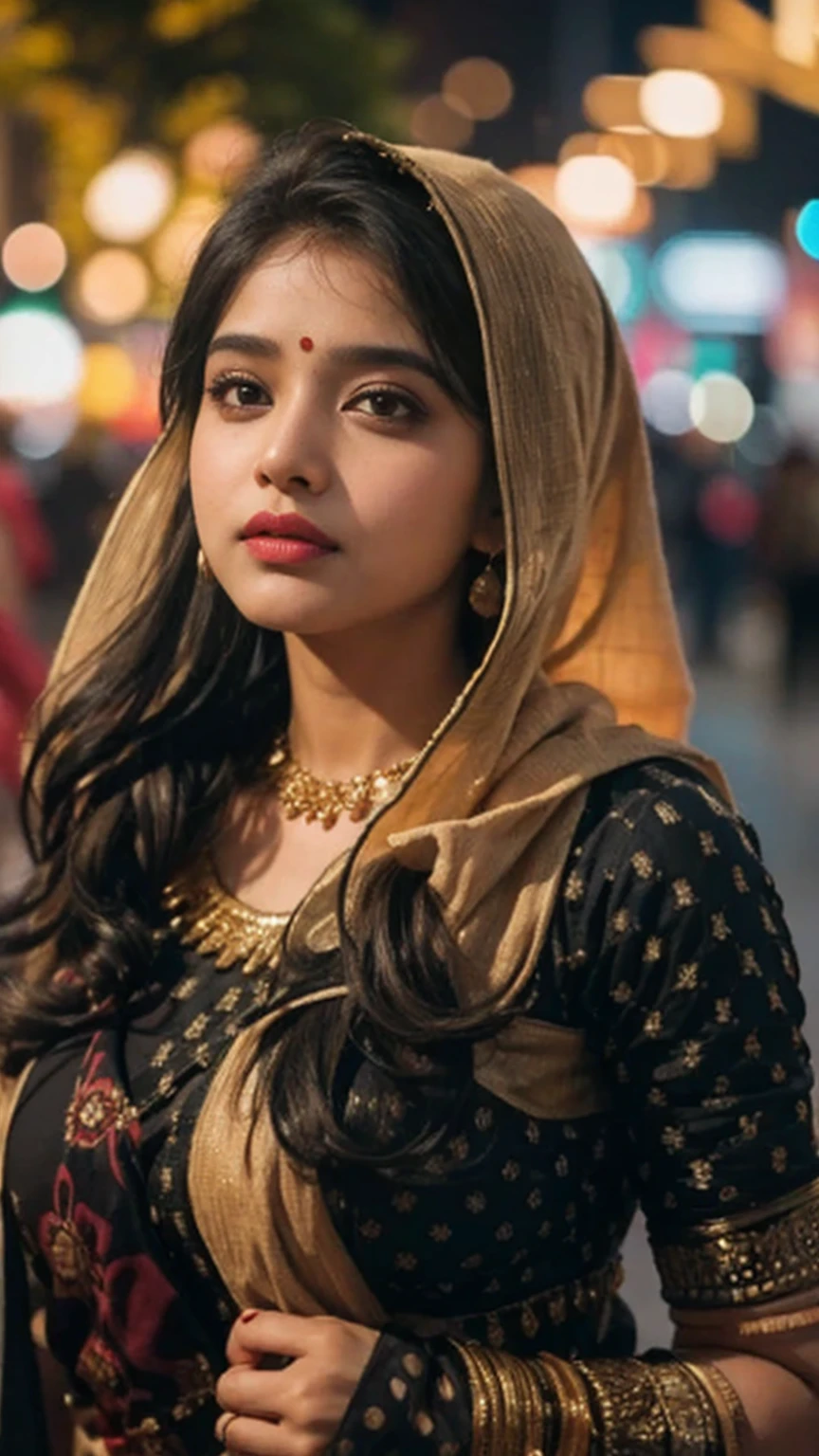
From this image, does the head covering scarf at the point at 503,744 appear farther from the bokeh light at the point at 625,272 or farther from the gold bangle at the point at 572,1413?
the bokeh light at the point at 625,272

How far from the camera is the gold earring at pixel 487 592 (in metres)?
2.25

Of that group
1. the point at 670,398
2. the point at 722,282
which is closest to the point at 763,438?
the point at 722,282

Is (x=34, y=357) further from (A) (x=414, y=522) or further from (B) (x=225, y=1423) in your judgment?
(B) (x=225, y=1423)

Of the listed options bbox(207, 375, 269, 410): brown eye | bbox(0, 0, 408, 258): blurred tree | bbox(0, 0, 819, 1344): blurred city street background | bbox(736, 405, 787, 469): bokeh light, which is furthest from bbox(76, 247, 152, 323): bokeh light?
bbox(207, 375, 269, 410): brown eye

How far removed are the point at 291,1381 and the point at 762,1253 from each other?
0.37m

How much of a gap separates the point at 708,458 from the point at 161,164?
12.4 meters

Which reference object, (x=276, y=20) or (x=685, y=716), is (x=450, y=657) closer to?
(x=685, y=716)

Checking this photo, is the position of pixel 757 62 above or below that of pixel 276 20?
below

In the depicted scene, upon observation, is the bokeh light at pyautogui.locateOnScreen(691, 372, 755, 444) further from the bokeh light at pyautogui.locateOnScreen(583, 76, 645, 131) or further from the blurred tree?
the bokeh light at pyautogui.locateOnScreen(583, 76, 645, 131)

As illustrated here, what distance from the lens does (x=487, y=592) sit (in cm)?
225

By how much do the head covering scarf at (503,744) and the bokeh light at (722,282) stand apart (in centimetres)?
2228

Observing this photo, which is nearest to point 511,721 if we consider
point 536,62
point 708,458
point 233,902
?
A: point 233,902

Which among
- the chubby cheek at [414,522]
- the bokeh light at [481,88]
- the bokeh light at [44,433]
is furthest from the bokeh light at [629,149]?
the bokeh light at [44,433]

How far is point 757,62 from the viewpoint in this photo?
16.6 ft
